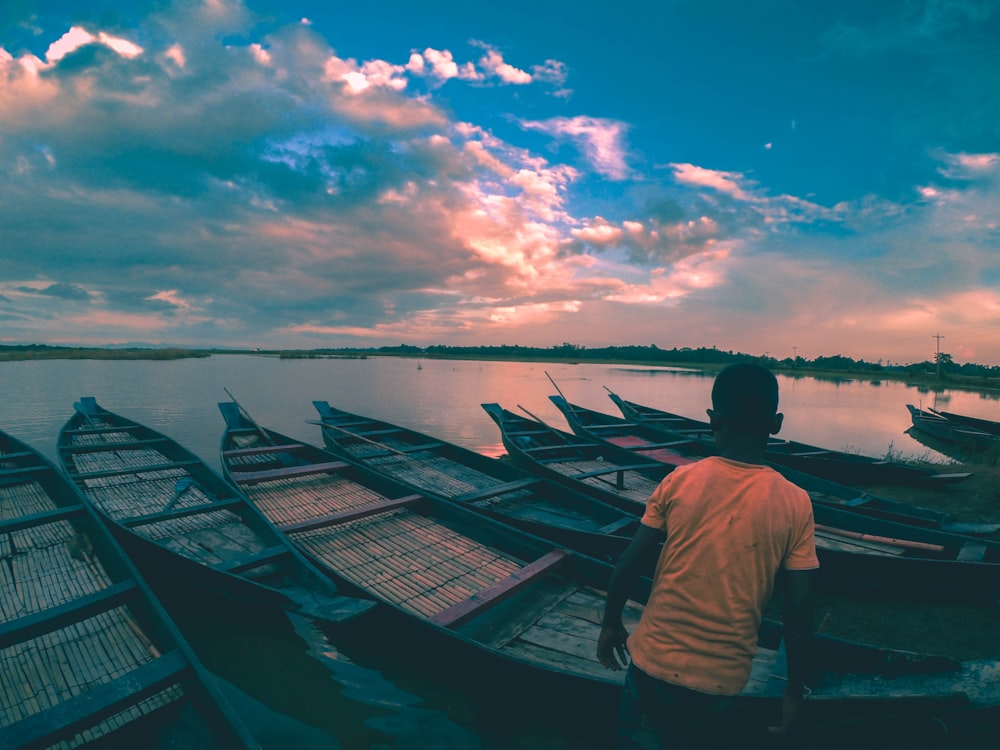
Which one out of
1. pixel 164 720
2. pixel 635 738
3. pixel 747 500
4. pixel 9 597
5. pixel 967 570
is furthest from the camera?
pixel 967 570

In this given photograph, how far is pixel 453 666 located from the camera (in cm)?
385

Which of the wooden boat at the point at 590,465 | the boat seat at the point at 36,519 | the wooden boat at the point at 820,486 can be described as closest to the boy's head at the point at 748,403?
the wooden boat at the point at 590,465

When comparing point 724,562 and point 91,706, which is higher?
point 724,562

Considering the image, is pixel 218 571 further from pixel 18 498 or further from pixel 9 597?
pixel 18 498

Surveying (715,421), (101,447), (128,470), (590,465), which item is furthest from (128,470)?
(715,421)

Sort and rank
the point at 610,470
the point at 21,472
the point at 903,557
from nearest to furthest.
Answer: the point at 903,557
the point at 21,472
the point at 610,470

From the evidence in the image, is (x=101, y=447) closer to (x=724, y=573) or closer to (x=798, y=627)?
(x=724, y=573)

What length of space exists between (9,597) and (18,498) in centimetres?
354

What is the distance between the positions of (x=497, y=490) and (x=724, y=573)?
5.87 m

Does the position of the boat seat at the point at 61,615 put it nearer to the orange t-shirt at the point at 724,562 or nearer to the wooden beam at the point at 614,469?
the orange t-shirt at the point at 724,562

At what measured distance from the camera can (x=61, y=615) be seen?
3486 mm

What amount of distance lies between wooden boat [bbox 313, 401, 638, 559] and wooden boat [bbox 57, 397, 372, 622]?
2.40 m

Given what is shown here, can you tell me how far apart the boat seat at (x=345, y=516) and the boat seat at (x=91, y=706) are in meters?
2.55

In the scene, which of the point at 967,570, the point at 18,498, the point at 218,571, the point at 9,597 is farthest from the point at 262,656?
the point at 967,570
